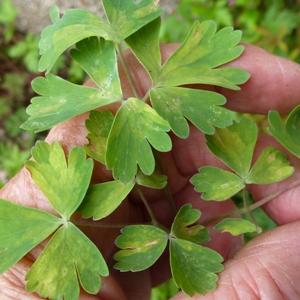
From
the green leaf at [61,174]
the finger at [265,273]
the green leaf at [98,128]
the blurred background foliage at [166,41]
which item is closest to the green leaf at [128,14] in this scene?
the green leaf at [98,128]

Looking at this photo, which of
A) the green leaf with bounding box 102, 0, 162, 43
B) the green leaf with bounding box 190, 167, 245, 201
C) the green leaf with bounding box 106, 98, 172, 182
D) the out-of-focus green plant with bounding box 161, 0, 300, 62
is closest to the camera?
the green leaf with bounding box 106, 98, 172, 182

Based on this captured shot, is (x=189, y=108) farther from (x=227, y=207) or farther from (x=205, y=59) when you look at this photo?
(x=227, y=207)

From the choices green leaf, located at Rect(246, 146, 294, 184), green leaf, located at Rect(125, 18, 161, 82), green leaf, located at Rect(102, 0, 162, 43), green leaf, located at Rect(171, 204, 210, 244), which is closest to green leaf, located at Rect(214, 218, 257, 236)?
green leaf, located at Rect(171, 204, 210, 244)

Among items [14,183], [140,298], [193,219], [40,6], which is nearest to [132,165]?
[193,219]

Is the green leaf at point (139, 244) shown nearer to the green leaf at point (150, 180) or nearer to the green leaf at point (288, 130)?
the green leaf at point (150, 180)

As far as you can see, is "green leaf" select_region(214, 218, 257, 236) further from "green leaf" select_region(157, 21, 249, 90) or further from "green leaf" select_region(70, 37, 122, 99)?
"green leaf" select_region(70, 37, 122, 99)

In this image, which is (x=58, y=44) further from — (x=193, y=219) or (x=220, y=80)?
(x=193, y=219)

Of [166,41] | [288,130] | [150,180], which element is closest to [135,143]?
[150,180]
